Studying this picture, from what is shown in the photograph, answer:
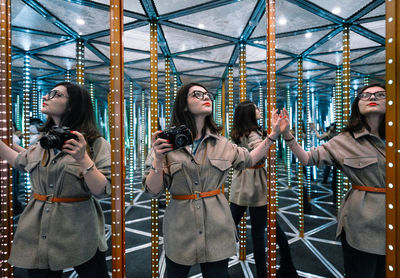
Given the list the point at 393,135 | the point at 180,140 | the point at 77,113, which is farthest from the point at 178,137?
the point at 393,135

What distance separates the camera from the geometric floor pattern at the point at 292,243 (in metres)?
2.70

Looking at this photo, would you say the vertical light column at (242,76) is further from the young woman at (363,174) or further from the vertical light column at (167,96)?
the young woman at (363,174)

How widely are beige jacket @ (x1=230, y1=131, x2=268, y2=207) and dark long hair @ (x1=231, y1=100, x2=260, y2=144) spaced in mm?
64

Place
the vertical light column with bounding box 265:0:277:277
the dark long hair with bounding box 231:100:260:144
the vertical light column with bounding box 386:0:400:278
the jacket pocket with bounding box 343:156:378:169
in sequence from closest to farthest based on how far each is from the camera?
the vertical light column with bounding box 386:0:400:278
the jacket pocket with bounding box 343:156:378:169
the vertical light column with bounding box 265:0:277:277
the dark long hair with bounding box 231:100:260:144

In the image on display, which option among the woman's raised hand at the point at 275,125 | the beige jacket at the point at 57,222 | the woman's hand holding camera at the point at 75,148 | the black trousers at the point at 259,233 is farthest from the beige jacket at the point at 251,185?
the woman's hand holding camera at the point at 75,148

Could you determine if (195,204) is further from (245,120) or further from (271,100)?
(245,120)

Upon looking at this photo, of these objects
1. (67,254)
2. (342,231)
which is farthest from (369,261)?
(67,254)

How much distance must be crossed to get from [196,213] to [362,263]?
4.08ft

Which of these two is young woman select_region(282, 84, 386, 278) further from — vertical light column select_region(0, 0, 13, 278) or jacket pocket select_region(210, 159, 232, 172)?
vertical light column select_region(0, 0, 13, 278)

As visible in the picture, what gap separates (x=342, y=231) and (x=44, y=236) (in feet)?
6.80

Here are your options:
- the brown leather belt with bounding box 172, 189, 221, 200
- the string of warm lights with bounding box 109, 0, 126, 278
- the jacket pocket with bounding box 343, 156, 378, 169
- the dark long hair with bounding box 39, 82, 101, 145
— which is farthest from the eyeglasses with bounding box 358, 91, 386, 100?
the dark long hair with bounding box 39, 82, 101, 145

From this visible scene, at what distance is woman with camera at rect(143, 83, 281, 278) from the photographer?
4.39 feet

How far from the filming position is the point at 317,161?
1.66 metres

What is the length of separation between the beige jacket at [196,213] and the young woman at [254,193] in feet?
2.89
